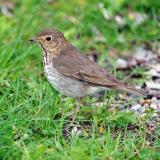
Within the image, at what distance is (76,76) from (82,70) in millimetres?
108

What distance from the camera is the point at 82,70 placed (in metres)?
5.12

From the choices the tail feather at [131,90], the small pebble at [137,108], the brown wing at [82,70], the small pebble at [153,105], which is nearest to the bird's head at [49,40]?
the brown wing at [82,70]

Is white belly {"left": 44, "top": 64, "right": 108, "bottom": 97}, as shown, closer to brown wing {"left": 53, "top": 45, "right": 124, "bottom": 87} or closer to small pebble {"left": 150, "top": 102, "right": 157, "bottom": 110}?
brown wing {"left": 53, "top": 45, "right": 124, "bottom": 87}

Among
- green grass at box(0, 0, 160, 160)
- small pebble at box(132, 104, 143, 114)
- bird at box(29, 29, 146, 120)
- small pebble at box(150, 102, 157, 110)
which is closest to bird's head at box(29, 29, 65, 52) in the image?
bird at box(29, 29, 146, 120)

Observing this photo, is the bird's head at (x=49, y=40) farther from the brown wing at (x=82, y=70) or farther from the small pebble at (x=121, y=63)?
the small pebble at (x=121, y=63)

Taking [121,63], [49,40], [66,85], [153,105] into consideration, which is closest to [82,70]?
[66,85]

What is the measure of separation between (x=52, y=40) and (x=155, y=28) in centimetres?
290

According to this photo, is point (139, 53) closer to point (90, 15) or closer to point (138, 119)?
point (90, 15)

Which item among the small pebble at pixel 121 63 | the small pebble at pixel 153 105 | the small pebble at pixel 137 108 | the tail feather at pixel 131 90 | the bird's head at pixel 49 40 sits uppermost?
the bird's head at pixel 49 40

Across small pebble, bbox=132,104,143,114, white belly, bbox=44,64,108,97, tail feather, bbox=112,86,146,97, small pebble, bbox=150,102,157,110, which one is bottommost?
small pebble, bbox=150,102,157,110

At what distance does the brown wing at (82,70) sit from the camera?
5039 millimetres

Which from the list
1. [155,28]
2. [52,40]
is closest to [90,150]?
[52,40]

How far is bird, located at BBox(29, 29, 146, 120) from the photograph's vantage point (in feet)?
16.5

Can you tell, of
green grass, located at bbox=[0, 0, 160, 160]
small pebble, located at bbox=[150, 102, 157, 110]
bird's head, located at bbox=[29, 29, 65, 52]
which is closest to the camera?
green grass, located at bbox=[0, 0, 160, 160]
